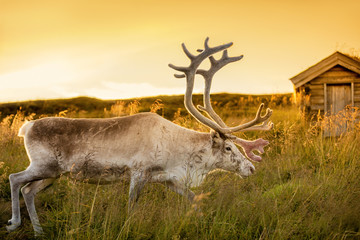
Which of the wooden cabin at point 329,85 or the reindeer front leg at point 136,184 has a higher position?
the wooden cabin at point 329,85

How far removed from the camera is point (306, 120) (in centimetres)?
1366

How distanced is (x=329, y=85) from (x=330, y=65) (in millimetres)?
978

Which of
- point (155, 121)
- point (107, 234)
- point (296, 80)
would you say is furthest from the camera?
point (296, 80)

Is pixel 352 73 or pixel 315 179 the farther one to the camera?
pixel 352 73

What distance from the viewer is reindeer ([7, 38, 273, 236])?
4684mm

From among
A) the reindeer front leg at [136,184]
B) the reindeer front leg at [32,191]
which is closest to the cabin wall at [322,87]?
the reindeer front leg at [136,184]

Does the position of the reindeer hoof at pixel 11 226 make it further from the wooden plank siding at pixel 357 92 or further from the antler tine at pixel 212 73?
the wooden plank siding at pixel 357 92

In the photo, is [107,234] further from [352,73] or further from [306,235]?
[352,73]

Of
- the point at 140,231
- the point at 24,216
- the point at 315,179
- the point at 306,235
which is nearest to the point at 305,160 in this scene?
the point at 315,179

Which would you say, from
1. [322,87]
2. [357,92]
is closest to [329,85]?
[322,87]

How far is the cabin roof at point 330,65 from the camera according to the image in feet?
46.2

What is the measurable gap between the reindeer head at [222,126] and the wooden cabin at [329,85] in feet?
32.5

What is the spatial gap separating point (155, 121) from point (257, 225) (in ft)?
6.74

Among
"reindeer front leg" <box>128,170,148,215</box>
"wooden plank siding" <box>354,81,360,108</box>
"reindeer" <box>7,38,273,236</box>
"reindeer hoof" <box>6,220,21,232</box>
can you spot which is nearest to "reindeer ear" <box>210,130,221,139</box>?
"reindeer" <box>7,38,273,236</box>
